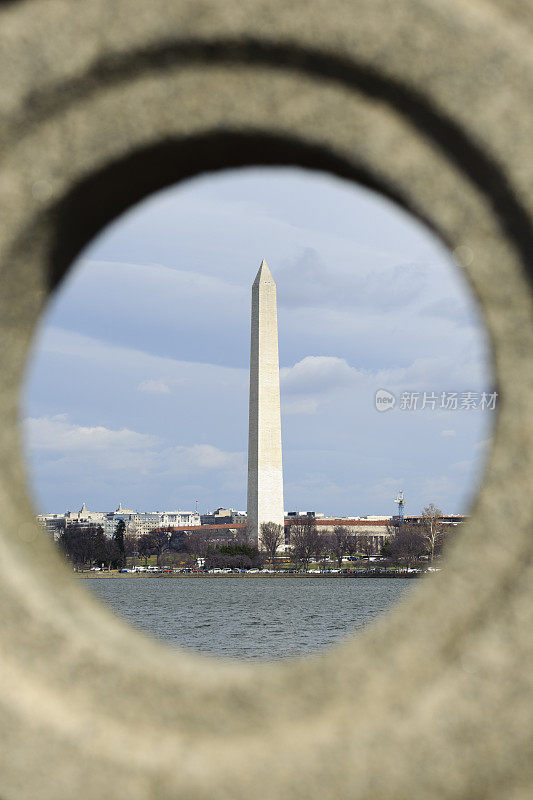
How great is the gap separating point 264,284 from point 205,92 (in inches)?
1449

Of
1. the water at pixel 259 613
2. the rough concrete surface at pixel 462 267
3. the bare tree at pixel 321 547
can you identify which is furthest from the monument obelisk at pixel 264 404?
the rough concrete surface at pixel 462 267

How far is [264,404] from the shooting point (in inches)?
1658

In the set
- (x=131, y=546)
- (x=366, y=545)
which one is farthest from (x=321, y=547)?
(x=131, y=546)

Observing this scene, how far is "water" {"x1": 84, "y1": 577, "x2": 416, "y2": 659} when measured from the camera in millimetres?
22109

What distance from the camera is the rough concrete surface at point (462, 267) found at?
2.51 meters

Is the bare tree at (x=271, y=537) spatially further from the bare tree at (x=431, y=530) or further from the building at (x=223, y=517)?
the building at (x=223, y=517)

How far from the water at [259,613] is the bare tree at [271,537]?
2.27m

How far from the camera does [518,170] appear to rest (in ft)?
8.47

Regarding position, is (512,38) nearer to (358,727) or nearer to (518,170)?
(518,170)

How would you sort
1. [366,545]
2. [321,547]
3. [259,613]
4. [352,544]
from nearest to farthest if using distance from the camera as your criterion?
[259,613] → [321,547] → [352,544] → [366,545]

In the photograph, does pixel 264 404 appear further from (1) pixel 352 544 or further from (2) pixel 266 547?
(1) pixel 352 544

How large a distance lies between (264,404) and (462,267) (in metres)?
39.5

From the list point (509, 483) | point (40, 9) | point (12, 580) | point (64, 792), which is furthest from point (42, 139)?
point (64, 792)

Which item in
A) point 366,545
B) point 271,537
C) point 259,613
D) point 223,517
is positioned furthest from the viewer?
point 223,517
